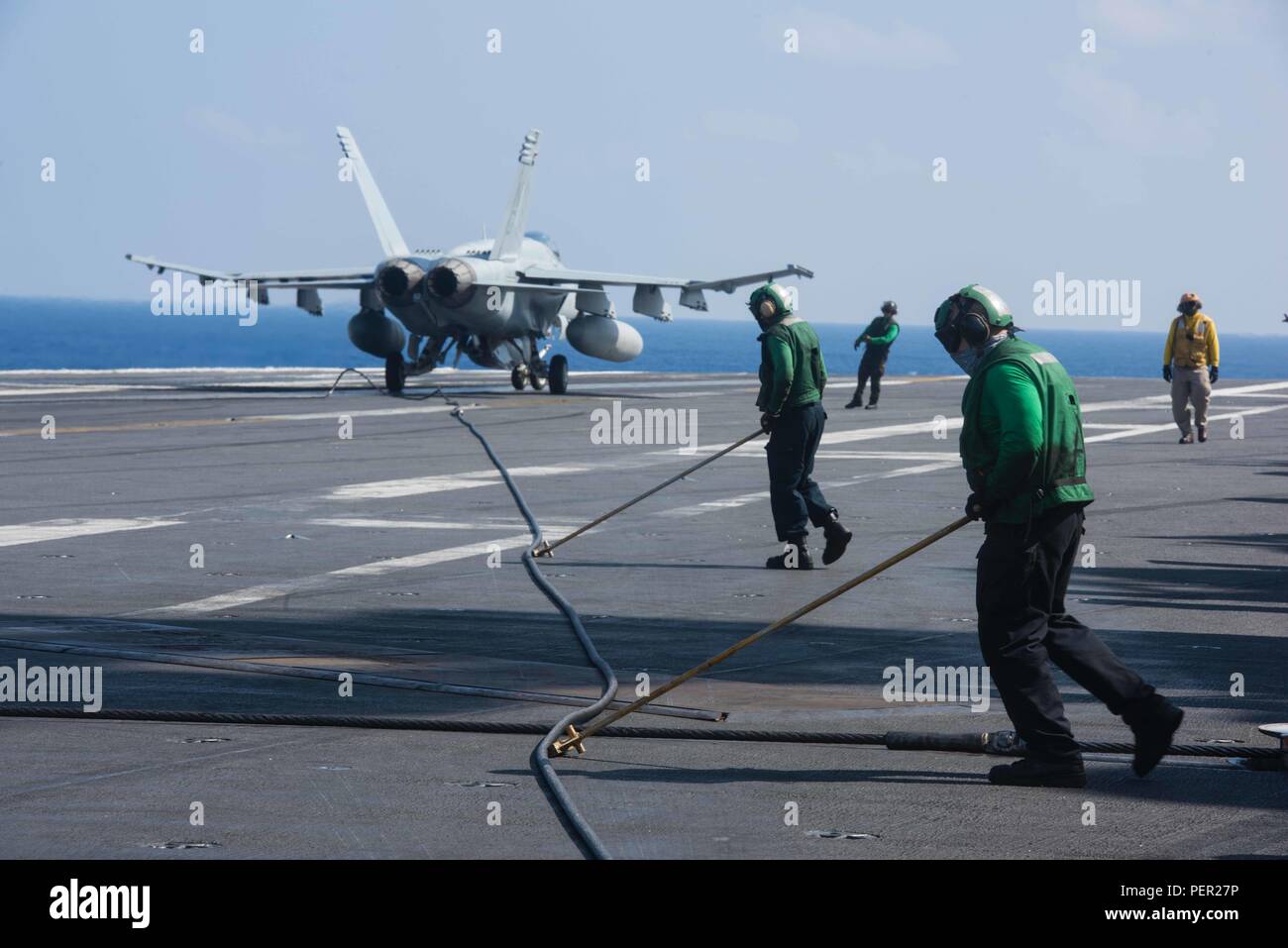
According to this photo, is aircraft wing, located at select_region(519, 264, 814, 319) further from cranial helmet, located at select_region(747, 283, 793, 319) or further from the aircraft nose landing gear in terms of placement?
cranial helmet, located at select_region(747, 283, 793, 319)

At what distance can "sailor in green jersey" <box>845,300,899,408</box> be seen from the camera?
117ft

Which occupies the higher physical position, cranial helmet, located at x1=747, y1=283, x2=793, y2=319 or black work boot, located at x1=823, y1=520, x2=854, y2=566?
cranial helmet, located at x1=747, y1=283, x2=793, y2=319

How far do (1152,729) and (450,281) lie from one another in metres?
31.0

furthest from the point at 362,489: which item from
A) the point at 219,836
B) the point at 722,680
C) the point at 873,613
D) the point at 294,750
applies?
the point at 219,836

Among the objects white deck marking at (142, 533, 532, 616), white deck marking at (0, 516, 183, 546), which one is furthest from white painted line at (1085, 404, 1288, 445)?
white deck marking at (0, 516, 183, 546)

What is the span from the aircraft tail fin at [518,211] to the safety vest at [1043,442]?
33139 millimetres

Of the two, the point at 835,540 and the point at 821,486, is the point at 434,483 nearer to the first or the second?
the point at 821,486

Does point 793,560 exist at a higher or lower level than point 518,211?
lower

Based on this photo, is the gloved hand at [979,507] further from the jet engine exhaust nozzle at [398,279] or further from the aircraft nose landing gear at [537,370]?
the aircraft nose landing gear at [537,370]

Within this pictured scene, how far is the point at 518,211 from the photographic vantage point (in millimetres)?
42000

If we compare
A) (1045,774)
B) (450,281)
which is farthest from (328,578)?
(450,281)

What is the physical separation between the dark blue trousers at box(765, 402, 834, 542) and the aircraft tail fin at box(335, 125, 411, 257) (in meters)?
26.4

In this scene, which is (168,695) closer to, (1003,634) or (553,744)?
(553,744)

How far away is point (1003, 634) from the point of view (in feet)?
23.7
